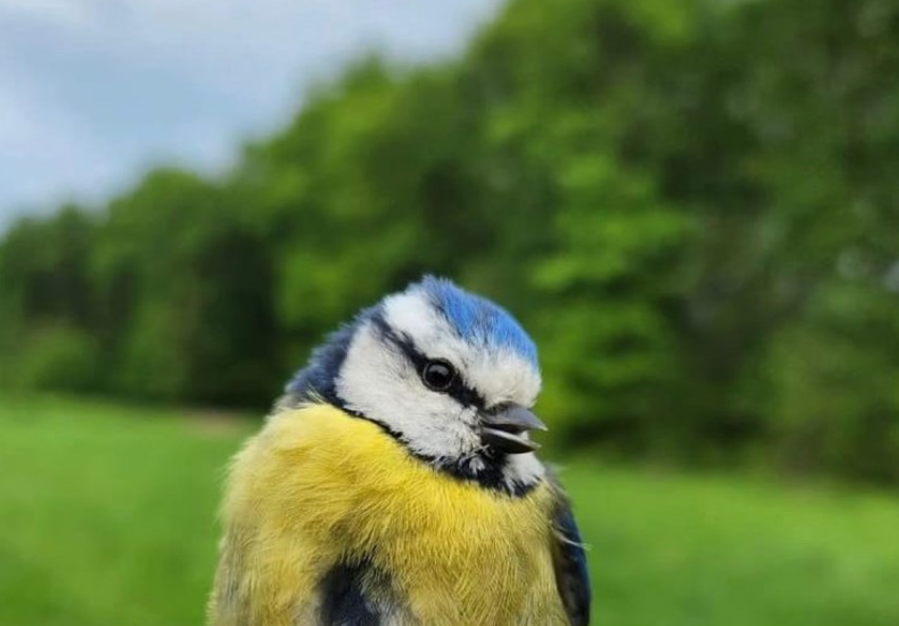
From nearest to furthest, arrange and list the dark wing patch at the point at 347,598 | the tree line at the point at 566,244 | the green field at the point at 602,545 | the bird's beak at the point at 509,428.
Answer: the dark wing patch at the point at 347,598, the bird's beak at the point at 509,428, the green field at the point at 602,545, the tree line at the point at 566,244

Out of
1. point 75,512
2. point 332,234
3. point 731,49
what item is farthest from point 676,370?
point 75,512

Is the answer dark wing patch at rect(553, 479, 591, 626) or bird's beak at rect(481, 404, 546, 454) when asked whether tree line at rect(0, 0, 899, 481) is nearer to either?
dark wing patch at rect(553, 479, 591, 626)

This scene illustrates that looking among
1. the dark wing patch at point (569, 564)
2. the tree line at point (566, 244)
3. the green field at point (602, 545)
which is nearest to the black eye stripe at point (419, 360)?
the dark wing patch at point (569, 564)

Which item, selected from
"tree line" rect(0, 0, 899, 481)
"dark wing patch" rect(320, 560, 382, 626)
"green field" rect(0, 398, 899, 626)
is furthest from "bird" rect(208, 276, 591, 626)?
"tree line" rect(0, 0, 899, 481)

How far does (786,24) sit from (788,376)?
18.8 ft

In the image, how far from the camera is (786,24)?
5473 mm

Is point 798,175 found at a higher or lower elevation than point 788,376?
lower

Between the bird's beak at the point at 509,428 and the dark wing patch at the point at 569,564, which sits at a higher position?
the bird's beak at the point at 509,428

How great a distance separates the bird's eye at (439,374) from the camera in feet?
4.55

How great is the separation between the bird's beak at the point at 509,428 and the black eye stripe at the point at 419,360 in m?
0.02

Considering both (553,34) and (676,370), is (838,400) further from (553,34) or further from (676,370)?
(553,34)

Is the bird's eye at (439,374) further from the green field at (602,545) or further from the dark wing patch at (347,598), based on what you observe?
the green field at (602,545)

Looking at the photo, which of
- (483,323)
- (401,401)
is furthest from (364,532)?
(483,323)

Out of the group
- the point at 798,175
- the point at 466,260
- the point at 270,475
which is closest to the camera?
the point at 270,475
